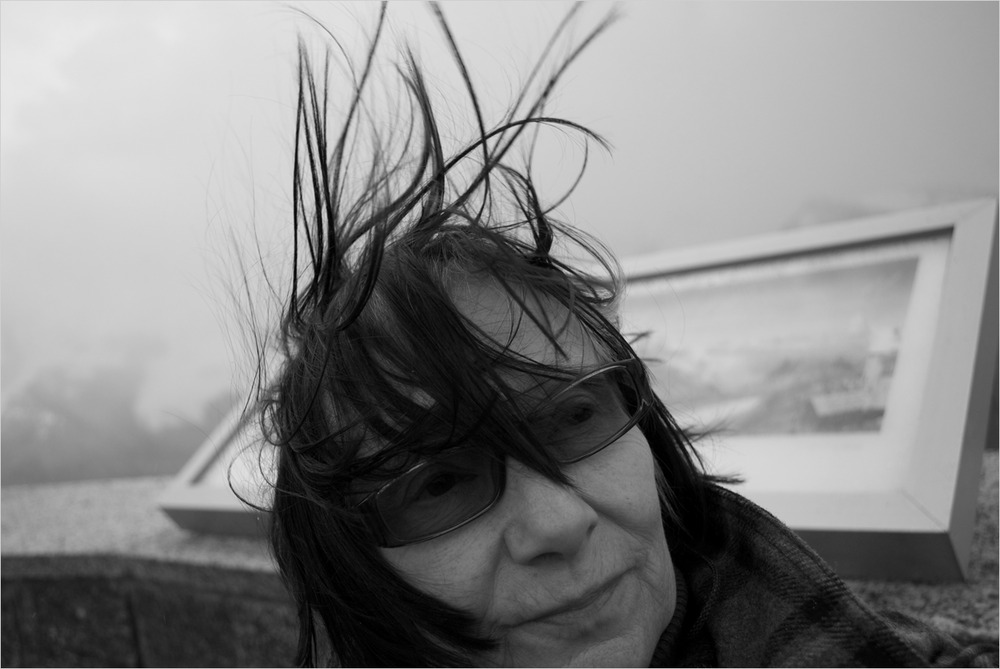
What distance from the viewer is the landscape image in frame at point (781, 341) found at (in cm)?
162

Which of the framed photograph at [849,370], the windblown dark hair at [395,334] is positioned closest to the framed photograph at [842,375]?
the framed photograph at [849,370]

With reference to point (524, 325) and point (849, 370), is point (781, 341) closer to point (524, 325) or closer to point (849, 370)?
point (849, 370)

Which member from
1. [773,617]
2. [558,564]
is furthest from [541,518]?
[773,617]

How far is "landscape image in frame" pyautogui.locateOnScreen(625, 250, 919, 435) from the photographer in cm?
162

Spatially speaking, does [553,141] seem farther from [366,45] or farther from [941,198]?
[941,198]

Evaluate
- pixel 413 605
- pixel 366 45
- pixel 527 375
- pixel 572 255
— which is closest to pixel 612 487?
pixel 527 375

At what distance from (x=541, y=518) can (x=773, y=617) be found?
1.06ft

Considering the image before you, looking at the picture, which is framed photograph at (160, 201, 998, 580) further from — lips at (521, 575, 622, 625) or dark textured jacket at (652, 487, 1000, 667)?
lips at (521, 575, 622, 625)

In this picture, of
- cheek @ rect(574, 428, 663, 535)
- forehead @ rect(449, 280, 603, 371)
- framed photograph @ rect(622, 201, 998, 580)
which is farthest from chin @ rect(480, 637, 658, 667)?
framed photograph @ rect(622, 201, 998, 580)

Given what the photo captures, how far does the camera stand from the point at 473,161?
1.18 meters

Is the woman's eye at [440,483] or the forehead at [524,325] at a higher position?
the forehead at [524,325]

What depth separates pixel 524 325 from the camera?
0.98 metres

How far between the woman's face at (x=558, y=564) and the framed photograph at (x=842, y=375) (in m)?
0.39

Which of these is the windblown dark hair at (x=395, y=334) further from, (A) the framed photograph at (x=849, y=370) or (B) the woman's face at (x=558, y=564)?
(A) the framed photograph at (x=849, y=370)
